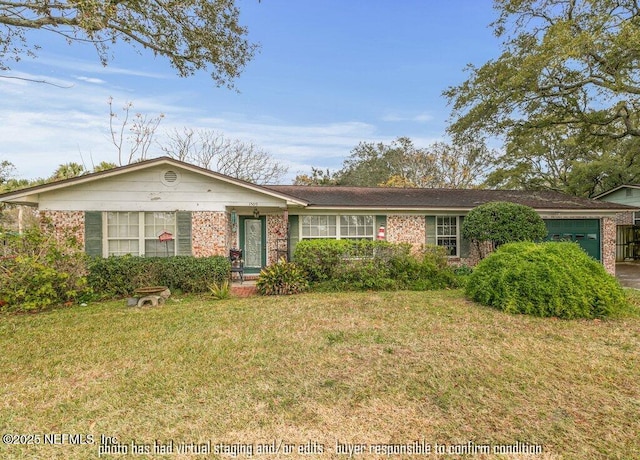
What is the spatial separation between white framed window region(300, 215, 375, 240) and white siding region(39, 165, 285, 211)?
7.36 ft

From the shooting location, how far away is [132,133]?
2119 centimetres

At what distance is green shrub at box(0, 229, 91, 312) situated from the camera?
7109mm

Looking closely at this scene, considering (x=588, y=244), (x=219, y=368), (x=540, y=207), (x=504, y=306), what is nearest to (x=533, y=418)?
(x=219, y=368)

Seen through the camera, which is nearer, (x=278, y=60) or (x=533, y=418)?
(x=533, y=418)

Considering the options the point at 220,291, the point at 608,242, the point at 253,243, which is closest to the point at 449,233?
the point at 608,242

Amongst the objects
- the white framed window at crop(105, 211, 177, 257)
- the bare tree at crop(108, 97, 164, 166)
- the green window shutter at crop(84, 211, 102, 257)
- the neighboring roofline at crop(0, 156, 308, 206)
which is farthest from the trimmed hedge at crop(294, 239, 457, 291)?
the bare tree at crop(108, 97, 164, 166)

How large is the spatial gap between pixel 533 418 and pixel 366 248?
679cm

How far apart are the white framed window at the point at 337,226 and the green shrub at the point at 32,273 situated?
6979mm

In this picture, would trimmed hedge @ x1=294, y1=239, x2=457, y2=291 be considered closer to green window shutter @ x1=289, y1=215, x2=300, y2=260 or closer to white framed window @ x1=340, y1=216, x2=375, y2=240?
green window shutter @ x1=289, y1=215, x2=300, y2=260

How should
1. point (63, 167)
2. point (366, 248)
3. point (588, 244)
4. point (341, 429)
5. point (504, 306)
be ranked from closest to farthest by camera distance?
point (341, 429) → point (504, 306) → point (366, 248) → point (588, 244) → point (63, 167)

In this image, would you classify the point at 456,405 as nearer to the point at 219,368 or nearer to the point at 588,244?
the point at 219,368

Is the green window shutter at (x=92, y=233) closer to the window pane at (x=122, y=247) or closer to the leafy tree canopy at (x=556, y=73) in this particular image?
the window pane at (x=122, y=247)

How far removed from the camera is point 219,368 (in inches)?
164

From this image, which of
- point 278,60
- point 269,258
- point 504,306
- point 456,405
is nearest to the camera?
point 456,405
